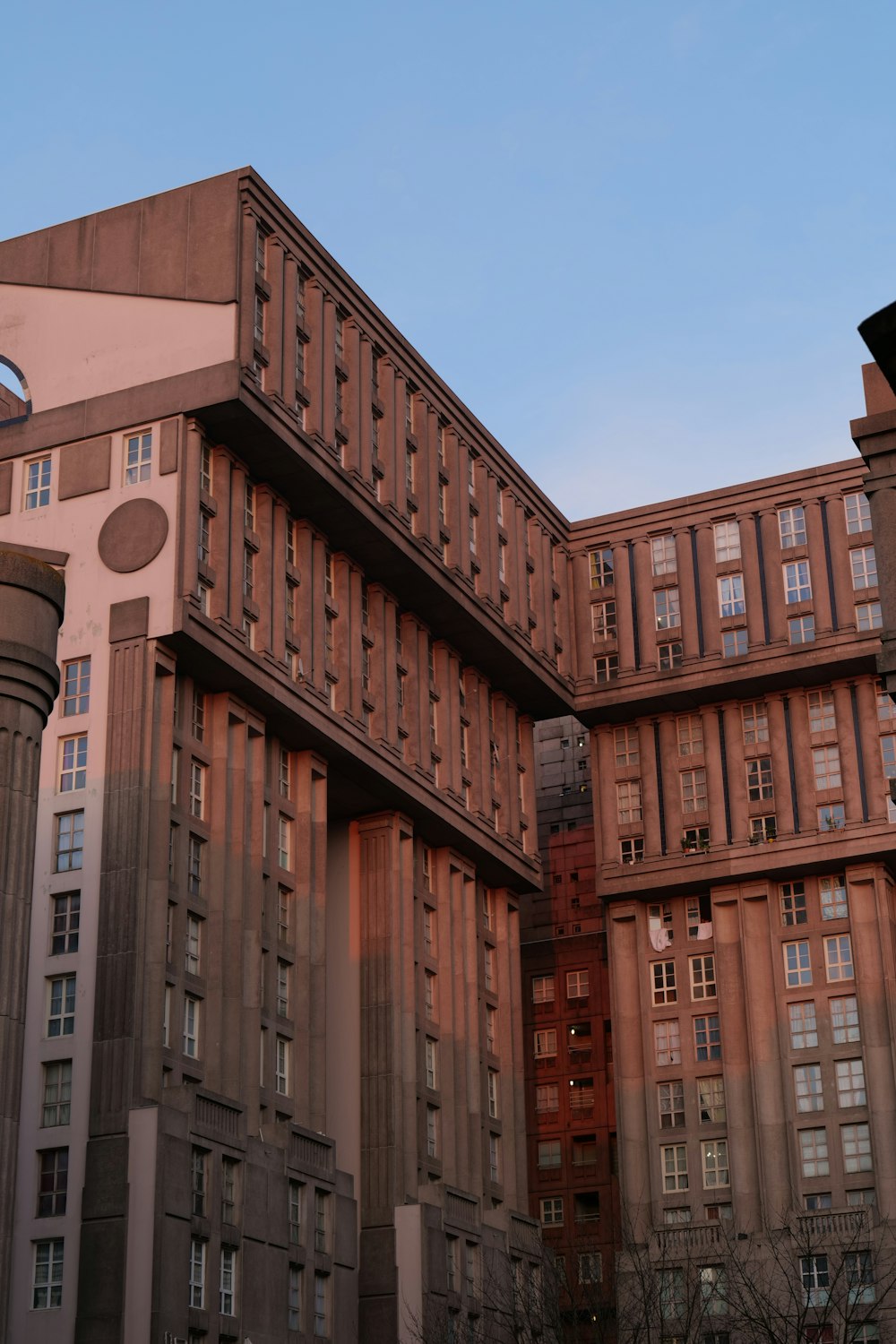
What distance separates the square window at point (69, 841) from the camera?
7356 centimetres

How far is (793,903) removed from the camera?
9919 cm

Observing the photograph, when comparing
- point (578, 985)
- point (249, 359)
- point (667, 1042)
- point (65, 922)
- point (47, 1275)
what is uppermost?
point (249, 359)

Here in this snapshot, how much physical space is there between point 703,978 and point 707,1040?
297cm

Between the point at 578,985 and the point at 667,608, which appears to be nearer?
the point at 667,608

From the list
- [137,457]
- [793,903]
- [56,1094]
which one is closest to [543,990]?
[793,903]

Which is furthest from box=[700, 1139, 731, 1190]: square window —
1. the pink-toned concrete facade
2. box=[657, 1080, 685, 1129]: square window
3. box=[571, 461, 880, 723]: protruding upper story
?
box=[571, 461, 880, 723]: protruding upper story

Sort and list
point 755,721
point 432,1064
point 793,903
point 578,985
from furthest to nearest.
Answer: point 578,985, point 755,721, point 793,903, point 432,1064

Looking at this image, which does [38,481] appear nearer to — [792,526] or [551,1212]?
[792,526]

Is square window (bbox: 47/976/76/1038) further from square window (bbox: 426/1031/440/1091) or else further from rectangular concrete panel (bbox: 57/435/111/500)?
square window (bbox: 426/1031/440/1091)

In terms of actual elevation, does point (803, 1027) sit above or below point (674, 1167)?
above

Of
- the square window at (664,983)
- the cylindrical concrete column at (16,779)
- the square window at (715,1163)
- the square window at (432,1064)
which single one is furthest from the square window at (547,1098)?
the cylindrical concrete column at (16,779)

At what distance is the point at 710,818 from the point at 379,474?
24365 millimetres

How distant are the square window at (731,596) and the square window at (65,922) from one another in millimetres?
40897

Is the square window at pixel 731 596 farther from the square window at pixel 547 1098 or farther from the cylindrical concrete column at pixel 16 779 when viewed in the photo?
the cylindrical concrete column at pixel 16 779
